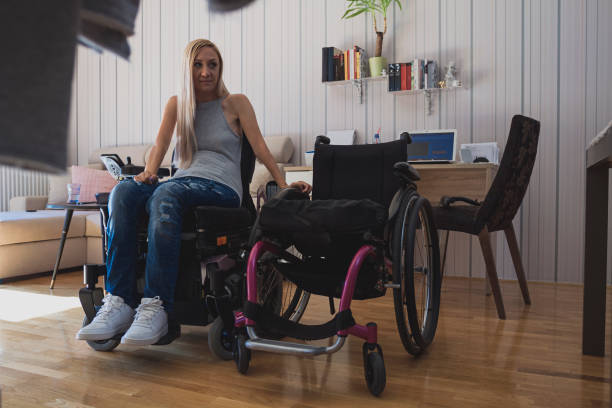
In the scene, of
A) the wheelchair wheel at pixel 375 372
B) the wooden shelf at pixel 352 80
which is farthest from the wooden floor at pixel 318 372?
the wooden shelf at pixel 352 80

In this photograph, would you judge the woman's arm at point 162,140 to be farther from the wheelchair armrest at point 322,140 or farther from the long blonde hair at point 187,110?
the wheelchair armrest at point 322,140

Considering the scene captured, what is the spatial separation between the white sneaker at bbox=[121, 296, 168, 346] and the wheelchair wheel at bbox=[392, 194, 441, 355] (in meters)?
0.61

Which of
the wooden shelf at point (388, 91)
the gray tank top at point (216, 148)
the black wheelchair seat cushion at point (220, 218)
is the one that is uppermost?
the wooden shelf at point (388, 91)

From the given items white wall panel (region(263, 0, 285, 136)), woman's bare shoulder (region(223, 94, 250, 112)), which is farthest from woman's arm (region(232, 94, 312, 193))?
white wall panel (region(263, 0, 285, 136))

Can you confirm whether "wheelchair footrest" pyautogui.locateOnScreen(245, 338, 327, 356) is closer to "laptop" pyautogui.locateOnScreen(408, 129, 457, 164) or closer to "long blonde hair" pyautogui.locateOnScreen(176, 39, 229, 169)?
"long blonde hair" pyautogui.locateOnScreen(176, 39, 229, 169)

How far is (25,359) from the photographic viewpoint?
140 centimetres

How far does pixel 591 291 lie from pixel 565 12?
1861 mm

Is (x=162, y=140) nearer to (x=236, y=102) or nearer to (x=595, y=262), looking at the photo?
(x=236, y=102)

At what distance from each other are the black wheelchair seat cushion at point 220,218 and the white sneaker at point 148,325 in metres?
0.24

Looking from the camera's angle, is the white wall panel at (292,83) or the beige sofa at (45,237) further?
the white wall panel at (292,83)

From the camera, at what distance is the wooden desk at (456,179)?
2400 mm

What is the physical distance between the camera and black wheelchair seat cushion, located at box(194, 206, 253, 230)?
1362 millimetres

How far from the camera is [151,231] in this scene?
133 centimetres

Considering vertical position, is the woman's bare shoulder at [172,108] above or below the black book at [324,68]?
below
